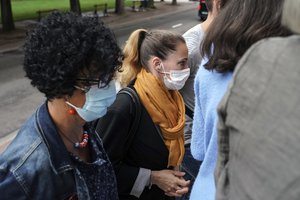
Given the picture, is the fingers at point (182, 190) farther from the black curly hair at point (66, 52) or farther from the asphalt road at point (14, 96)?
the asphalt road at point (14, 96)

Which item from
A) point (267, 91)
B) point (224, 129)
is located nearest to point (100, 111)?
point (224, 129)

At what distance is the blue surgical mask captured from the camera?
204 cm

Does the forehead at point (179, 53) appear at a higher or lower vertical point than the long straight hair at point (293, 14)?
lower

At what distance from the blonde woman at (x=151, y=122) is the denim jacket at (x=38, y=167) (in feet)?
1.63

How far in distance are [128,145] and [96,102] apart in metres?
0.43

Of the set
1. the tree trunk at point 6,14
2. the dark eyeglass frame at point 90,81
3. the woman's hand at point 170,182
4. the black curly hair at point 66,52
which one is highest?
the black curly hair at point 66,52

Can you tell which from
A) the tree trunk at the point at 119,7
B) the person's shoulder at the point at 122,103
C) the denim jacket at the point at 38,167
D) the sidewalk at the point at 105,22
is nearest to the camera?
the denim jacket at the point at 38,167

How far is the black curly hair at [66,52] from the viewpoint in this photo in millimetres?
1857

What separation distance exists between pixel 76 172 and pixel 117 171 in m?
0.55

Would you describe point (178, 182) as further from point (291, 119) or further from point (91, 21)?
point (291, 119)

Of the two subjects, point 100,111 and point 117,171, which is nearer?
point 100,111

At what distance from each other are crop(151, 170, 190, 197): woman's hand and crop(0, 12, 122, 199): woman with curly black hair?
42 centimetres

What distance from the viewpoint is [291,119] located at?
0.88 metres

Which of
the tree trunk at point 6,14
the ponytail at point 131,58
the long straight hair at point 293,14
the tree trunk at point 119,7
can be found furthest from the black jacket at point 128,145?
the tree trunk at point 119,7
